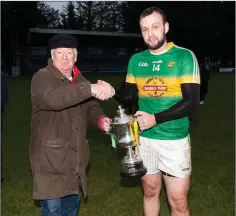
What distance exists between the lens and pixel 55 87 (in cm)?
335

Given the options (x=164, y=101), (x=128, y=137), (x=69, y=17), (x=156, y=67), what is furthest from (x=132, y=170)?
(x=69, y=17)

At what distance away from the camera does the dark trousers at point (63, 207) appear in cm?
358

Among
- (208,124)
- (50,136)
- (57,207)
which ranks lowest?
(208,124)

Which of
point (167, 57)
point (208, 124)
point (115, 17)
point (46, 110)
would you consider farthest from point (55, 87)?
point (115, 17)

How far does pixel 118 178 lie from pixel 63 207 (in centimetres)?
330

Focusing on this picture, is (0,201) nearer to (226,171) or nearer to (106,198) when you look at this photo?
(106,198)

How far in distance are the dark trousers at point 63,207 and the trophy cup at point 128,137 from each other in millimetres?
585

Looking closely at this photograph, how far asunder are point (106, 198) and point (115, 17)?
311ft

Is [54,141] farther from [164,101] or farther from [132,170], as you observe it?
[164,101]

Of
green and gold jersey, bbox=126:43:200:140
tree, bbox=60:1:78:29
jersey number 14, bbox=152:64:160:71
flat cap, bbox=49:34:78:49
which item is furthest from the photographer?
tree, bbox=60:1:78:29

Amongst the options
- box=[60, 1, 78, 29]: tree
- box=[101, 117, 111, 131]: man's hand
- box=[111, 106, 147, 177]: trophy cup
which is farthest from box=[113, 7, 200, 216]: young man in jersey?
box=[60, 1, 78, 29]: tree

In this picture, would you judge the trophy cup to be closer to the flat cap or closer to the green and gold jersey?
the green and gold jersey

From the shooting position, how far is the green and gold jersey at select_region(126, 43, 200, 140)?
3717 millimetres

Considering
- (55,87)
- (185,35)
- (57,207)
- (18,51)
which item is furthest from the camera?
(185,35)
